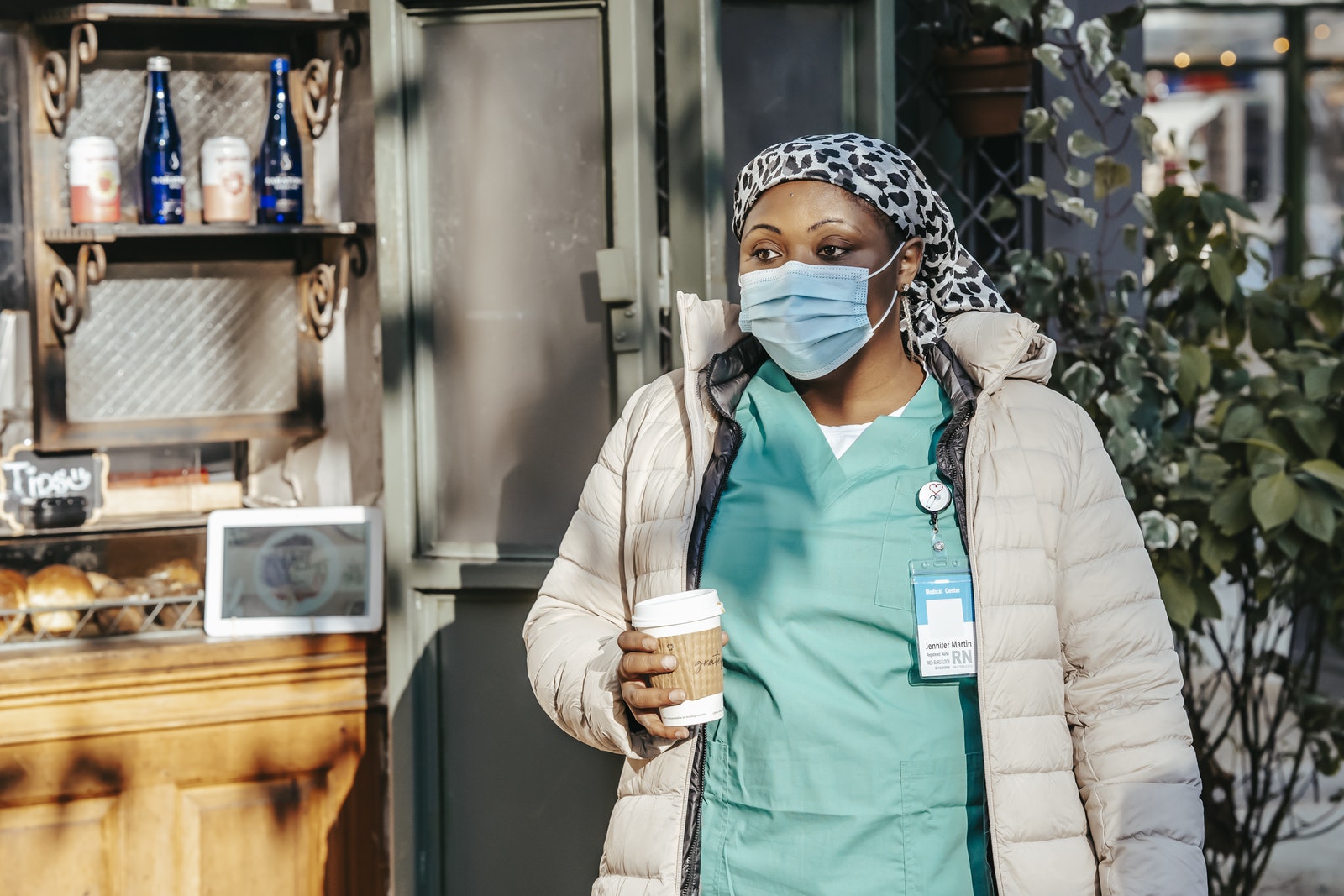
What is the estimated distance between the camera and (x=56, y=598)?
9.35ft

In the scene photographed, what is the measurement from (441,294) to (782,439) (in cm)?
113

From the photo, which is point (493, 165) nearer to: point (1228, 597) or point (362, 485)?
point (362, 485)

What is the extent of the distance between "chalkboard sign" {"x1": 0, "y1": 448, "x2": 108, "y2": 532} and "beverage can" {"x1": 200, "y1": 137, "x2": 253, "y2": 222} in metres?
0.60

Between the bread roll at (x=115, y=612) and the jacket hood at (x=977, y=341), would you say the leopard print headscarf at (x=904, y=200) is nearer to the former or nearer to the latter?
the jacket hood at (x=977, y=341)

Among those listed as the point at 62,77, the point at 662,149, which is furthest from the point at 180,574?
the point at 662,149

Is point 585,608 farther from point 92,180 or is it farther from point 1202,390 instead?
point 1202,390

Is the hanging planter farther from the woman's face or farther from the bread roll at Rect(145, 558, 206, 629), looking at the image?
the bread roll at Rect(145, 558, 206, 629)

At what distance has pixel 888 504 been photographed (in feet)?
5.90

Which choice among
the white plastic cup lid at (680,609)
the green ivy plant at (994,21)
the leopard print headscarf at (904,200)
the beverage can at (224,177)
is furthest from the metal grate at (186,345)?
the white plastic cup lid at (680,609)

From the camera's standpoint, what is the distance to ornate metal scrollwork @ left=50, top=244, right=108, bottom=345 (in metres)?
2.91

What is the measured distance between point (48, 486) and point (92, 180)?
2.15 ft

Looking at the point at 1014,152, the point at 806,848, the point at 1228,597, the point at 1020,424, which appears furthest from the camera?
the point at 1228,597

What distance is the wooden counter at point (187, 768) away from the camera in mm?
2709

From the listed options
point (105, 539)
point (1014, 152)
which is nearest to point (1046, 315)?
point (1014, 152)
